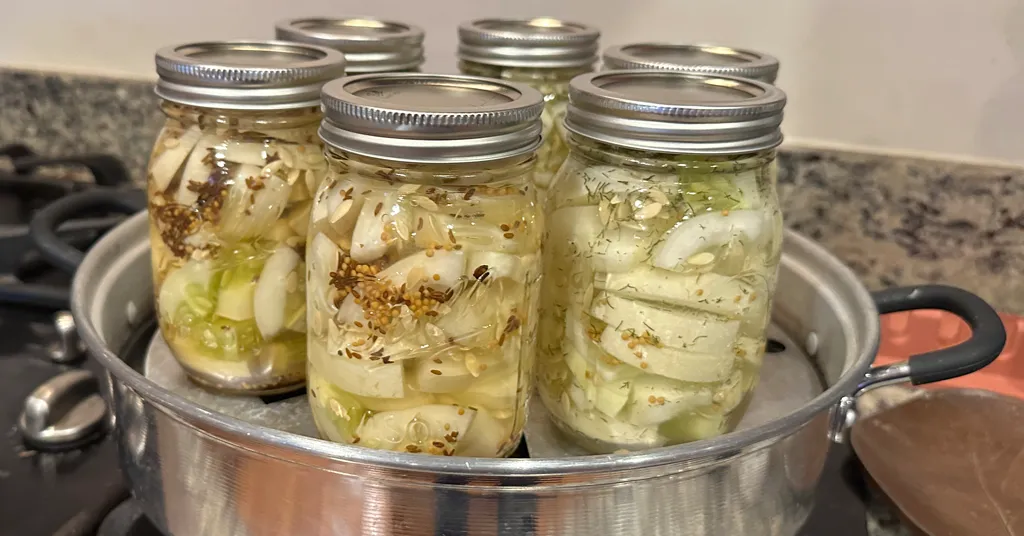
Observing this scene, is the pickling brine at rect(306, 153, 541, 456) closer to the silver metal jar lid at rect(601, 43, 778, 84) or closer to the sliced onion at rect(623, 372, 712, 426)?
the sliced onion at rect(623, 372, 712, 426)

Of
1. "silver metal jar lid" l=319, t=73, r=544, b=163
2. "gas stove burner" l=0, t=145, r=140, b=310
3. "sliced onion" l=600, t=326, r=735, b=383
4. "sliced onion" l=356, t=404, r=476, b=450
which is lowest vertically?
"gas stove burner" l=0, t=145, r=140, b=310

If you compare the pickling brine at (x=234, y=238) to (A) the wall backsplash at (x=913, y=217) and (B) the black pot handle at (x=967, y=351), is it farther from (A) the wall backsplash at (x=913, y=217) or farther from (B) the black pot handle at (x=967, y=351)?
(A) the wall backsplash at (x=913, y=217)

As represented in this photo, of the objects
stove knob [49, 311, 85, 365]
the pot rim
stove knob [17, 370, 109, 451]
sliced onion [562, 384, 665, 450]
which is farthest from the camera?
stove knob [49, 311, 85, 365]

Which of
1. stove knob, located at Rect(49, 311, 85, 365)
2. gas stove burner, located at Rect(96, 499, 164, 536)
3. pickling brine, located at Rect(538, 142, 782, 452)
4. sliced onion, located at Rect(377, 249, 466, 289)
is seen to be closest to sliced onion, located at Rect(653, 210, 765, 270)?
pickling brine, located at Rect(538, 142, 782, 452)

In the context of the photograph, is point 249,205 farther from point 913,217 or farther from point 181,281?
point 913,217

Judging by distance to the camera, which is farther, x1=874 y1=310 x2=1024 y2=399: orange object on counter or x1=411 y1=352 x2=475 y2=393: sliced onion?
x1=874 y1=310 x2=1024 y2=399: orange object on counter

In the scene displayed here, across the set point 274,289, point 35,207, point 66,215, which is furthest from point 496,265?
point 35,207
